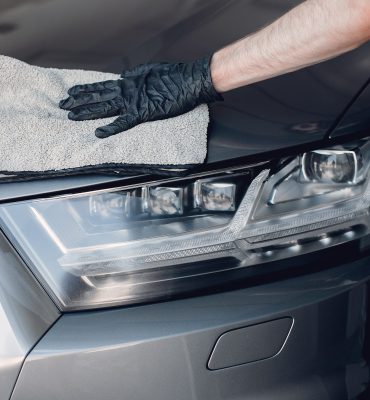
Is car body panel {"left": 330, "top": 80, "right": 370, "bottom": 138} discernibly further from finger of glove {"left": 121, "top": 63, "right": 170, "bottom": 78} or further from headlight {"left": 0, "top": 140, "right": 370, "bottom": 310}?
finger of glove {"left": 121, "top": 63, "right": 170, "bottom": 78}

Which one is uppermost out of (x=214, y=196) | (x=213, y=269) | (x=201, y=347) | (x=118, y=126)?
(x=118, y=126)

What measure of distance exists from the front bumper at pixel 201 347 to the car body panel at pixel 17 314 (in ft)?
0.06

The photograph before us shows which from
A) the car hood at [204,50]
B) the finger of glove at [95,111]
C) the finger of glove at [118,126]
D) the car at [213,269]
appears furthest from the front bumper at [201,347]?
the finger of glove at [95,111]

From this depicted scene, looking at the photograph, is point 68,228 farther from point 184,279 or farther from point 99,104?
point 99,104

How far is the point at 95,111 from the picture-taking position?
1.98 metres

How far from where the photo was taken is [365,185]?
5.85 feet

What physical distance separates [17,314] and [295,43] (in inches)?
37.6

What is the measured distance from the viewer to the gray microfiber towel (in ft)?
5.58

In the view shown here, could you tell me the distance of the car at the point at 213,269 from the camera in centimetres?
158

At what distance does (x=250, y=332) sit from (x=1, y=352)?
19.1 inches

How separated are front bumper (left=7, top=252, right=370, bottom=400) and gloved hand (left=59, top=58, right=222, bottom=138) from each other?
20.2 inches

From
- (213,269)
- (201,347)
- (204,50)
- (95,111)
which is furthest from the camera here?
(204,50)

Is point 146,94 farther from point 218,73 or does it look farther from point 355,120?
point 355,120

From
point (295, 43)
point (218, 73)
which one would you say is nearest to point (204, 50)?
point (218, 73)
